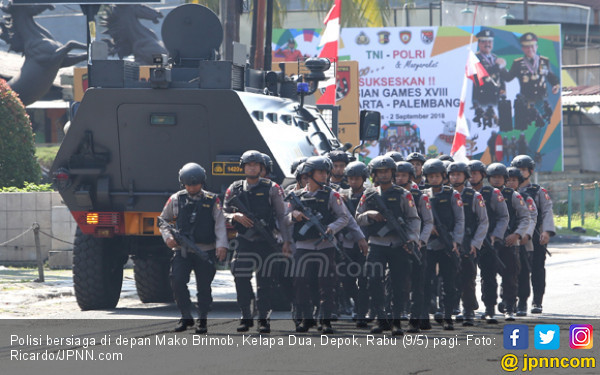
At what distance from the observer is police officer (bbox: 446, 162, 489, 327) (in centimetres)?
1195

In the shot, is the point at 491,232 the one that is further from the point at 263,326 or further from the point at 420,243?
the point at 263,326

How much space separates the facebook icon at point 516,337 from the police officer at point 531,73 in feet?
80.7

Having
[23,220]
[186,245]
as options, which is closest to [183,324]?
[186,245]

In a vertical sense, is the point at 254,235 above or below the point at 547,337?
above

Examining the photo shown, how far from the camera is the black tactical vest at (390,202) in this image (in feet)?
36.3

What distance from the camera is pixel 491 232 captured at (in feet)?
42.0

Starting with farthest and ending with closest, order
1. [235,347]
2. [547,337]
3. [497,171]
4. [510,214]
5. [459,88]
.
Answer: [459,88], [497,171], [510,214], [547,337], [235,347]

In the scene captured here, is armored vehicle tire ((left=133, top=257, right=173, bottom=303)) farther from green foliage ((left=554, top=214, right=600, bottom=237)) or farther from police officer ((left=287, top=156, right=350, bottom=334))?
green foliage ((left=554, top=214, right=600, bottom=237))

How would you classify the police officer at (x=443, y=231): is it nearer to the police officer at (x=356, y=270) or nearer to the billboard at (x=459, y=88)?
the police officer at (x=356, y=270)

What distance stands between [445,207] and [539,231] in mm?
2322

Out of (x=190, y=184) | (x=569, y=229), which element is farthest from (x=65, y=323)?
(x=569, y=229)

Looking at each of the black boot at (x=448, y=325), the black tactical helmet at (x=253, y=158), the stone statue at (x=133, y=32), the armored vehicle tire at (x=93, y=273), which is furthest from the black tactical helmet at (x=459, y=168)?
the stone statue at (x=133, y=32)

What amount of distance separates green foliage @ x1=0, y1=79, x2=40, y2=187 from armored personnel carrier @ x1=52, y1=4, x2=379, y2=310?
8.10 metres

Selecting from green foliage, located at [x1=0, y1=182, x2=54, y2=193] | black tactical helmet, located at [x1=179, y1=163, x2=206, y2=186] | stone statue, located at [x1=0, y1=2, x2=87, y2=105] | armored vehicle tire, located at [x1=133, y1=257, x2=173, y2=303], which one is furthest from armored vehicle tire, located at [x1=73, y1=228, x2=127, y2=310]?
stone statue, located at [x1=0, y1=2, x2=87, y2=105]
